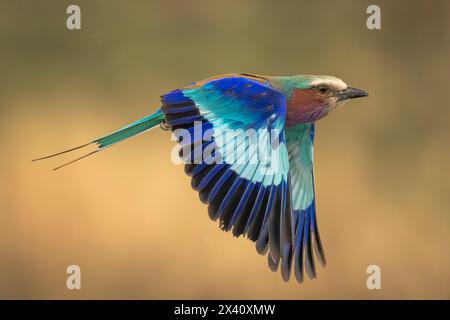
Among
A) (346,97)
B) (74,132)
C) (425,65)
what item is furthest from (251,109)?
(425,65)

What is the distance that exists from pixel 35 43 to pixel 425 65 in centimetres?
237

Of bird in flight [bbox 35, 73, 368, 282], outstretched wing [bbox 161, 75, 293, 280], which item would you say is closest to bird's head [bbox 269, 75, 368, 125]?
bird in flight [bbox 35, 73, 368, 282]

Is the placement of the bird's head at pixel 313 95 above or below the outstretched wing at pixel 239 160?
above

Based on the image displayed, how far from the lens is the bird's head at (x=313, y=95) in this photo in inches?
140

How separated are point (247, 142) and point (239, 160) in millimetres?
82

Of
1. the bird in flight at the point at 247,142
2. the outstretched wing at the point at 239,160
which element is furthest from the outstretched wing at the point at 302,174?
the outstretched wing at the point at 239,160

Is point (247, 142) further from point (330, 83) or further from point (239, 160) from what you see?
point (330, 83)

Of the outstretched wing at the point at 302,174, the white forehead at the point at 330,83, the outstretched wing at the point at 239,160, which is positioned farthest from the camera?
the outstretched wing at the point at 302,174

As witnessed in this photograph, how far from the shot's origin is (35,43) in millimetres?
5621

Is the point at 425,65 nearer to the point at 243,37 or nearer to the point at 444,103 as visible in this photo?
the point at 444,103

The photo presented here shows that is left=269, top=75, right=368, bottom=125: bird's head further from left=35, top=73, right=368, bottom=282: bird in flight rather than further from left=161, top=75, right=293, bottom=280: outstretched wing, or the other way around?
left=161, top=75, right=293, bottom=280: outstretched wing

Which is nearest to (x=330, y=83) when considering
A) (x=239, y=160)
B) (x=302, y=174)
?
(x=302, y=174)

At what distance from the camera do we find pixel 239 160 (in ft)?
10.6

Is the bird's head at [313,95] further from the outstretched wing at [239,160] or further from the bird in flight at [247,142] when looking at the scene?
the outstretched wing at [239,160]
